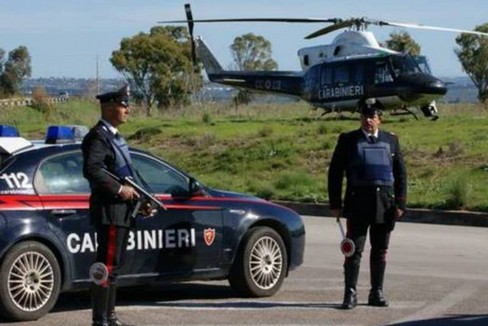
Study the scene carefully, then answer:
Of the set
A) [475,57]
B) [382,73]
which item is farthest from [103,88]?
[475,57]

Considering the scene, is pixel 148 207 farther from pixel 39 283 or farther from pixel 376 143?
pixel 376 143

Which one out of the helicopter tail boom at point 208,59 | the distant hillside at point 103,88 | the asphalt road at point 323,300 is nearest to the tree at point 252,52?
the distant hillside at point 103,88

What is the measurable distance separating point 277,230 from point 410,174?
1371 cm

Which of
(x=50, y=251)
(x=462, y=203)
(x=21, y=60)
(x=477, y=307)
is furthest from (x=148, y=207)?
(x=21, y=60)

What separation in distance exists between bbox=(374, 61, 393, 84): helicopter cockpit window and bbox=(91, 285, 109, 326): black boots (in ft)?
96.2

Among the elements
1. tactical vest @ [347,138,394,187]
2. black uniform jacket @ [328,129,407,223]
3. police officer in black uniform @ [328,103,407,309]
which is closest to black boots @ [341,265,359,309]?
police officer in black uniform @ [328,103,407,309]

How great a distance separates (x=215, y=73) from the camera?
46.1 metres

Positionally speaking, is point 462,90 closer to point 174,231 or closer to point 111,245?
point 174,231

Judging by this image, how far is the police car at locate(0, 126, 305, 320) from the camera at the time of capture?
970cm

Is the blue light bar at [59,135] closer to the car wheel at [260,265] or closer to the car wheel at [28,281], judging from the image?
the car wheel at [28,281]

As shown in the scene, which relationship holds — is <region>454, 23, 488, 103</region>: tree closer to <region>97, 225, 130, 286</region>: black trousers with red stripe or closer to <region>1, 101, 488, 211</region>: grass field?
<region>1, 101, 488, 211</region>: grass field

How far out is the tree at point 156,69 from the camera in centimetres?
6900

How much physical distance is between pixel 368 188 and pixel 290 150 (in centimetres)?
1841

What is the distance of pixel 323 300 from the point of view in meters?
11.2
